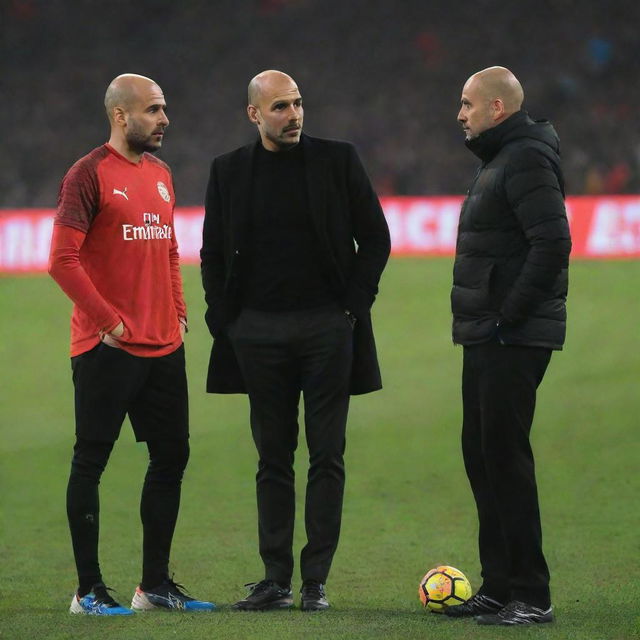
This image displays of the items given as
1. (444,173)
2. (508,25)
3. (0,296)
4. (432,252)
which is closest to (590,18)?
(508,25)

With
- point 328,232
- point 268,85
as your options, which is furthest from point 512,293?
point 268,85

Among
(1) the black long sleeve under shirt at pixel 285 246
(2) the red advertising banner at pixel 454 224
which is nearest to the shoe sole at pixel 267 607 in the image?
(1) the black long sleeve under shirt at pixel 285 246

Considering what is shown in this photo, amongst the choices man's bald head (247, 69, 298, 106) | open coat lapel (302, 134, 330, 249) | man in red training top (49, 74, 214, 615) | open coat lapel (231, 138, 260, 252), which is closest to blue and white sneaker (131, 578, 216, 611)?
man in red training top (49, 74, 214, 615)

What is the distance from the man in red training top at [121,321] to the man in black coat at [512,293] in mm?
1197

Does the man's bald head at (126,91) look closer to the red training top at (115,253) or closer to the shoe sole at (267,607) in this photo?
the red training top at (115,253)

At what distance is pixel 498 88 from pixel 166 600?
7.69 ft

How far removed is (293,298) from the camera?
5.21 meters

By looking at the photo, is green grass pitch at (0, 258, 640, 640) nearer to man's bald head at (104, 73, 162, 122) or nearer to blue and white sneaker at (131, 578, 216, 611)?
blue and white sneaker at (131, 578, 216, 611)

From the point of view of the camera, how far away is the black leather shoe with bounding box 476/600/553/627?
4633 mm

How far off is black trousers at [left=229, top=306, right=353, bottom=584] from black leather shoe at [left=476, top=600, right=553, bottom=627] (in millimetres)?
752

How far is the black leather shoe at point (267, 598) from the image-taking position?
16.7 ft

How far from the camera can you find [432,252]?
2072cm

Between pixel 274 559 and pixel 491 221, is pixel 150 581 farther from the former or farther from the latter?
pixel 491 221

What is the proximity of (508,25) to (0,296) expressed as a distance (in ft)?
54.2
